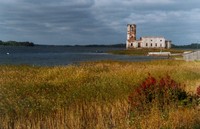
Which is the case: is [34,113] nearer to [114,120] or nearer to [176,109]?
[114,120]

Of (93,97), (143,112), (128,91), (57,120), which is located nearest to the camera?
(57,120)

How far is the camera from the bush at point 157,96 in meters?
10.7

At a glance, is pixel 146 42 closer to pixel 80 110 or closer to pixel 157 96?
pixel 157 96

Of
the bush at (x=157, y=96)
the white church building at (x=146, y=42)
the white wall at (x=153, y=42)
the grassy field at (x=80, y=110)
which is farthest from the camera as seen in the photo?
the white wall at (x=153, y=42)

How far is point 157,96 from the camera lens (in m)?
10.9

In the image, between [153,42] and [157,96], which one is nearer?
[157,96]

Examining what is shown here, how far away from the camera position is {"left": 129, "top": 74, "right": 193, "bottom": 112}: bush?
10.7 m

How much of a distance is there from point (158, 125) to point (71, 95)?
4.85 m

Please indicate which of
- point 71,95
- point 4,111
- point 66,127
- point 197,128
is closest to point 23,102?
point 4,111

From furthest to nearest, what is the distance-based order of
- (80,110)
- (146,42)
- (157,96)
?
(146,42) → (157,96) → (80,110)

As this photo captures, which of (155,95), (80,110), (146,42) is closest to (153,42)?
(146,42)

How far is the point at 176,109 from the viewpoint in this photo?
10.2 metres

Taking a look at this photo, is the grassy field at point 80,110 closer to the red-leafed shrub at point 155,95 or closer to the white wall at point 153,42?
the red-leafed shrub at point 155,95

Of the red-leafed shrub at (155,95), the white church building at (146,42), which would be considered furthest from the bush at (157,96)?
the white church building at (146,42)
